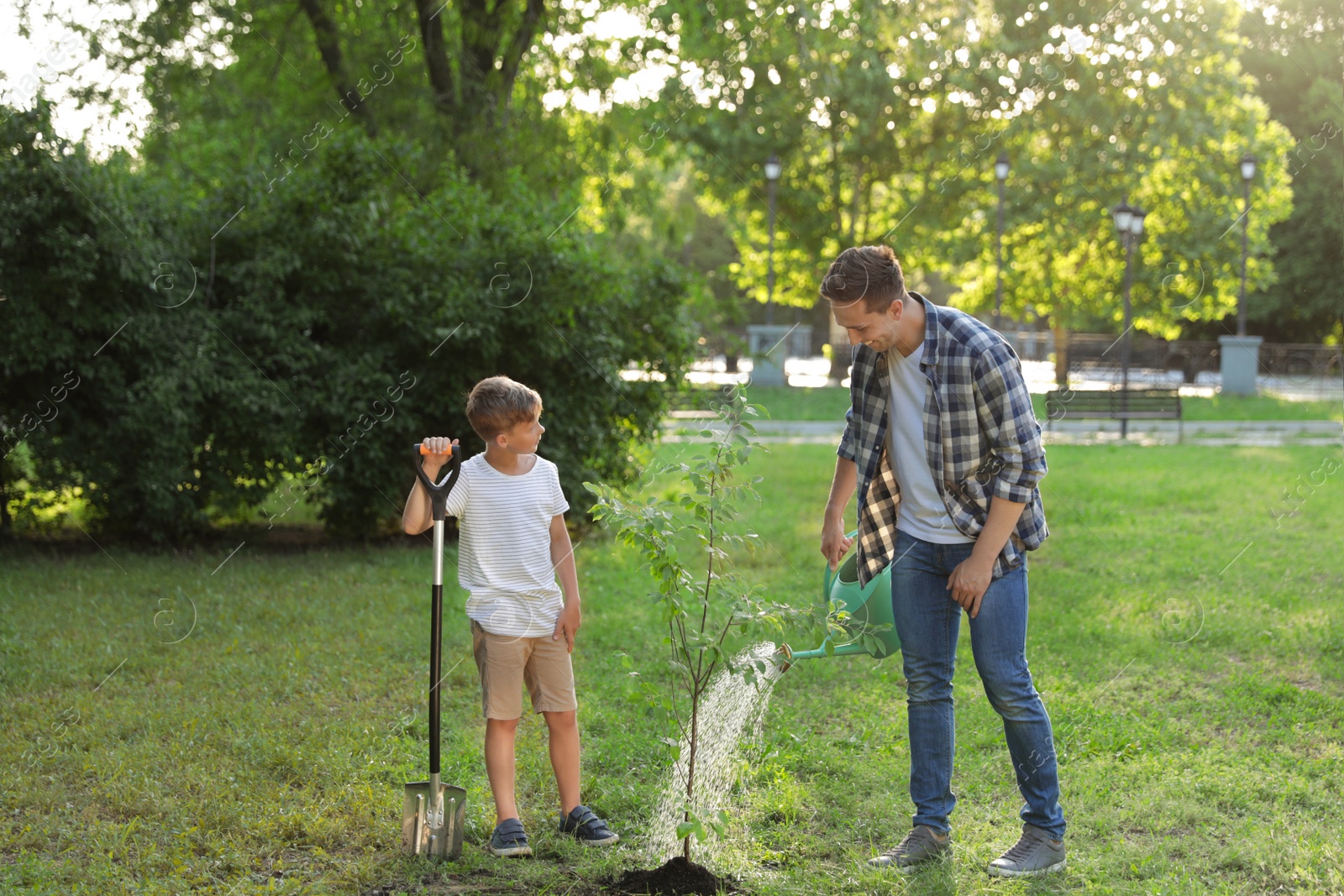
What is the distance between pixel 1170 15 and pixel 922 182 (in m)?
6.93

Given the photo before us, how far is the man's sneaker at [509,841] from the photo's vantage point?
11.9 feet

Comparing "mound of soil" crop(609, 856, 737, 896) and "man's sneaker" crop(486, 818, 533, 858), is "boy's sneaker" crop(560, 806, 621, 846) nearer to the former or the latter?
"man's sneaker" crop(486, 818, 533, 858)

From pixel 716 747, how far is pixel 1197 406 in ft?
74.2

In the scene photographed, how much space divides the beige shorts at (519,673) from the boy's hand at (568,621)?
0.03m

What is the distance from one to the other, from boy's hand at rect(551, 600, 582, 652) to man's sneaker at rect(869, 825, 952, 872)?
119 centimetres

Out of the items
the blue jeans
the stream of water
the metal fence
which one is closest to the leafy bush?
the stream of water

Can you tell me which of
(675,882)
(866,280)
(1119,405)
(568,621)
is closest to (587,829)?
(675,882)

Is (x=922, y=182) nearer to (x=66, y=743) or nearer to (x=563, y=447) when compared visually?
(x=563, y=447)

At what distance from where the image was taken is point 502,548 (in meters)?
3.56

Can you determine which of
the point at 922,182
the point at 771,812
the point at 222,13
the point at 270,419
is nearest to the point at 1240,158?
the point at 922,182

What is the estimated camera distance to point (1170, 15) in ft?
86.5

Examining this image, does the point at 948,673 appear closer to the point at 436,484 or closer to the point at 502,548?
the point at 502,548

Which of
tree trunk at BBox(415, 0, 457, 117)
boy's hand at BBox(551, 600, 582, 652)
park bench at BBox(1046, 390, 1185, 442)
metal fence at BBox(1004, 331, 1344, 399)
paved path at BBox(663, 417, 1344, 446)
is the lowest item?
boy's hand at BBox(551, 600, 582, 652)

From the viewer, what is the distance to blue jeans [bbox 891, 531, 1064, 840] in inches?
131
